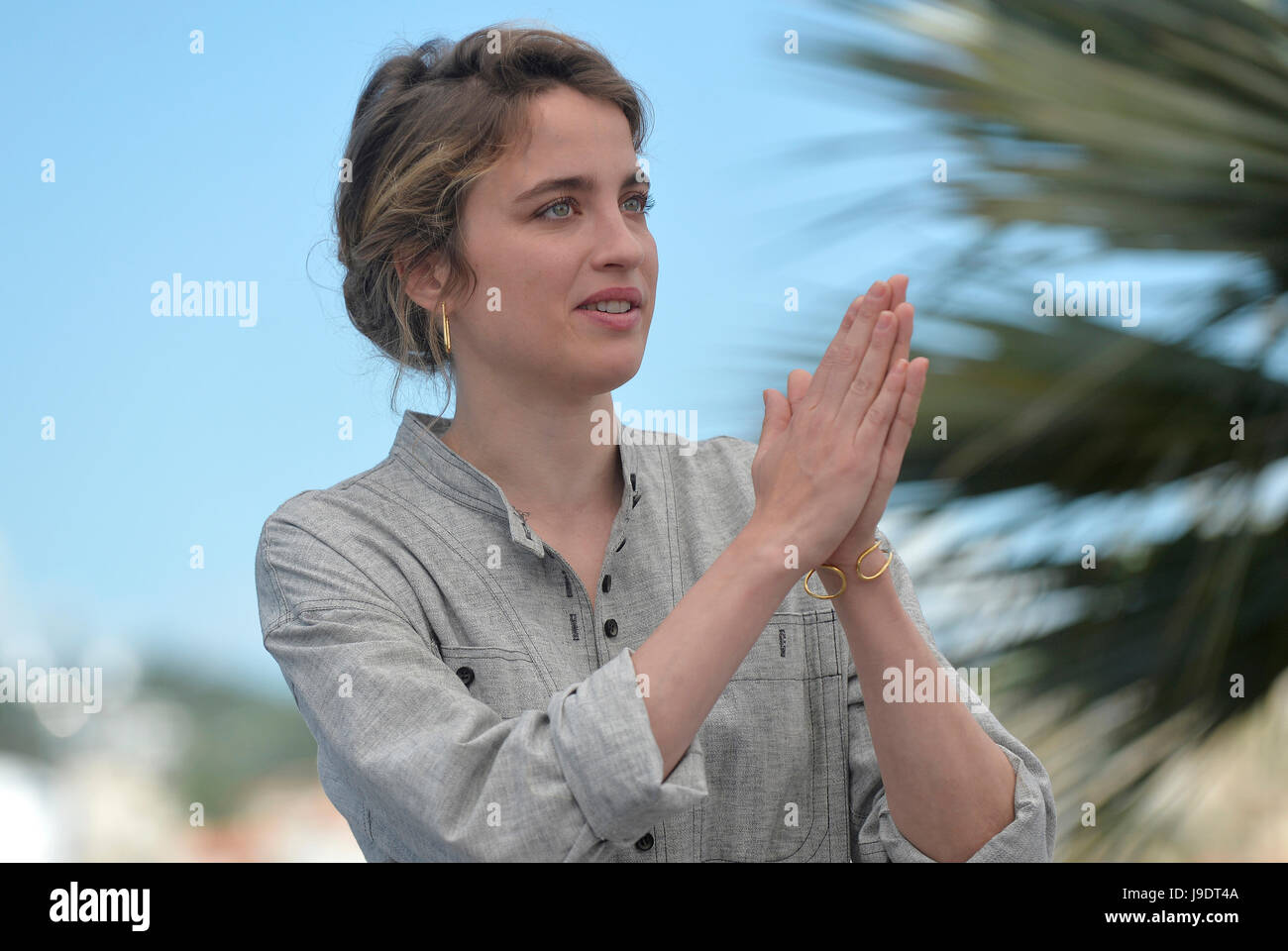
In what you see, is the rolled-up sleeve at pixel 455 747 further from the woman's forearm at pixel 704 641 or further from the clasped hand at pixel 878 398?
the clasped hand at pixel 878 398

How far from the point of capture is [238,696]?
134 inches

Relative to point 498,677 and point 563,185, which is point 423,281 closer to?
point 563,185

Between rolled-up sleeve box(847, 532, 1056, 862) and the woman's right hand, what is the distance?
185 millimetres

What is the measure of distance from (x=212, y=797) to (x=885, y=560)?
2.60m

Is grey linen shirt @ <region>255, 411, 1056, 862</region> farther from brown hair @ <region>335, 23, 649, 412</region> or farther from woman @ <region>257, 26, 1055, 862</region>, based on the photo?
brown hair @ <region>335, 23, 649, 412</region>

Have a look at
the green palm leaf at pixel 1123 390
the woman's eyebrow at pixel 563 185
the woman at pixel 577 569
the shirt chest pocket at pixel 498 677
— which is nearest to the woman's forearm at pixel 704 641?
the woman at pixel 577 569

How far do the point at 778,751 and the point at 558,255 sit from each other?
0.53 m

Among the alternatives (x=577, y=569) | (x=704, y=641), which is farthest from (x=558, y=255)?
(x=704, y=641)

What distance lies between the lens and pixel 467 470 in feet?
4.12

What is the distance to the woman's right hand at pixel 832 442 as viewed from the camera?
3.37 feet

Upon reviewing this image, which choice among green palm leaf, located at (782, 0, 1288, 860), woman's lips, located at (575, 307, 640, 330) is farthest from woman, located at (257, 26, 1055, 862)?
green palm leaf, located at (782, 0, 1288, 860)

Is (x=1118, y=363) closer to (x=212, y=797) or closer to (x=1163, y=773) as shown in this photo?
(x=1163, y=773)

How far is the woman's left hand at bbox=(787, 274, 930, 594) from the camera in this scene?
1067 mm
